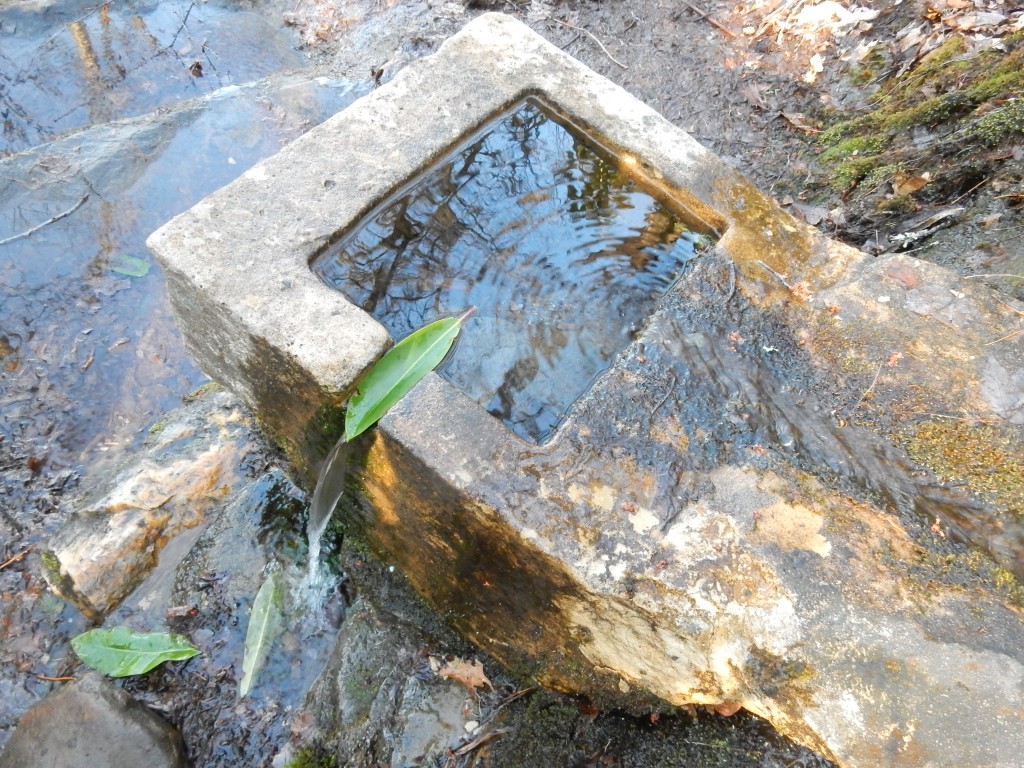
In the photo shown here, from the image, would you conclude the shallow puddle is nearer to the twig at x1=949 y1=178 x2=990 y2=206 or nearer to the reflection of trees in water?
the reflection of trees in water

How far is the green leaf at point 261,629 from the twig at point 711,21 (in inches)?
174

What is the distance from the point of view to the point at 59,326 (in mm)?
3660

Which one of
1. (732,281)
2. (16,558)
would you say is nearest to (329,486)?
(732,281)

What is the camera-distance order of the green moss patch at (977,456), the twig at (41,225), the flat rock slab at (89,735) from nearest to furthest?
the green moss patch at (977,456), the flat rock slab at (89,735), the twig at (41,225)

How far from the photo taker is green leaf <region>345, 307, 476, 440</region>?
1.86 metres

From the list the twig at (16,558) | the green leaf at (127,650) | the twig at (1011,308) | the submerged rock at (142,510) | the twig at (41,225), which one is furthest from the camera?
the twig at (41,225)

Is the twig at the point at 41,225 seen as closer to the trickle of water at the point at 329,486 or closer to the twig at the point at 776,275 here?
the trickle of water at the point at 329,486

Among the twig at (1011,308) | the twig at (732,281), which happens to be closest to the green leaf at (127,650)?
the twig at (732,281)

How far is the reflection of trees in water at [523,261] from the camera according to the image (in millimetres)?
2127

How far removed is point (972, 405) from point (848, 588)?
689 millimetres

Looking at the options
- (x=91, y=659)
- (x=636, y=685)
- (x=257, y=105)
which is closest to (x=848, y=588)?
(x=636, y=685)

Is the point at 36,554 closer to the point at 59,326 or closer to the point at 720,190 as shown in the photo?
the point at 59,326

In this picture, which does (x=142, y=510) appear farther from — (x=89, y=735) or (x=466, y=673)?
(x=466, y=673)

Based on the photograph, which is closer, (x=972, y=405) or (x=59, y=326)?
(x=972, y=405)
